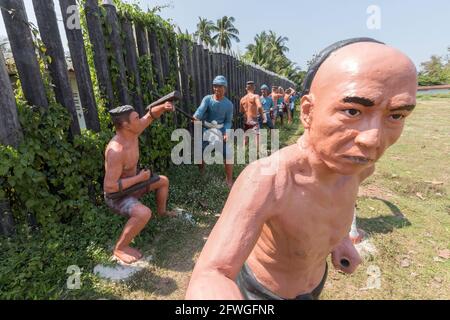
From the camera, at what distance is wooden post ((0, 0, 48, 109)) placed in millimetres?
2664

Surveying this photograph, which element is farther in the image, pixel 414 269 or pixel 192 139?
pixel 192 139

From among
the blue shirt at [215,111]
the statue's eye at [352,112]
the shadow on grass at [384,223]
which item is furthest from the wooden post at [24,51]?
the shadow on grass at [384,223]

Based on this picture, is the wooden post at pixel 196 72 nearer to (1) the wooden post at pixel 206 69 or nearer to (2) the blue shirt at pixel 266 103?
(1) the wooden post at pixel 206 69

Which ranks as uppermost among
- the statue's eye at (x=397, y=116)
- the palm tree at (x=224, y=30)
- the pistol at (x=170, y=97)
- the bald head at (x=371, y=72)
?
the palm tree at (x=224, y=30)

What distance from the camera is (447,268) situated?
3.12 metres

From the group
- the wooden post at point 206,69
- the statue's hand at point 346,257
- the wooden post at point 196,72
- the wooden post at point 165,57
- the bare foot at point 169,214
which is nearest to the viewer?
the statue's hand at point 346,257

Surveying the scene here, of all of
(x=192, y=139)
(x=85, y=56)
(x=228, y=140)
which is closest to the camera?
(x=85, y=56)

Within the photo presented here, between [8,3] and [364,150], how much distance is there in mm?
3277

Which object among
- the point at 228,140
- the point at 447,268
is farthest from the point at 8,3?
the point at 447,268

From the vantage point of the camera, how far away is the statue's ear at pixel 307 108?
1147mm

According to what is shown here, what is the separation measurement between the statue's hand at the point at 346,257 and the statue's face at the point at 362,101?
0.69m

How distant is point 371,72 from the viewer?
95 cm

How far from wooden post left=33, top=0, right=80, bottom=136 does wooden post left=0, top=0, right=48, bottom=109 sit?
0.19 metres

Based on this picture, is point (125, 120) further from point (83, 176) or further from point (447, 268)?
point (447, 268)
